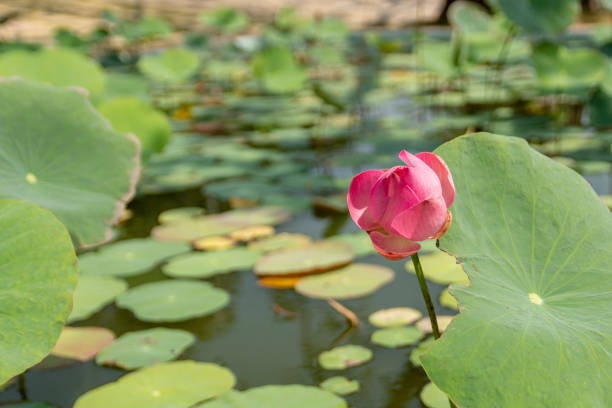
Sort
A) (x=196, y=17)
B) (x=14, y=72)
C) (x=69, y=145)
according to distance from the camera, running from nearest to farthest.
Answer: (x=69, y=145) → (x=14, y=72) → (x=196, y=17)

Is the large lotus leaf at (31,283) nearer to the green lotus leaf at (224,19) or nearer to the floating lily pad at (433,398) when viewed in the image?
the floating lily pad at (433,398)

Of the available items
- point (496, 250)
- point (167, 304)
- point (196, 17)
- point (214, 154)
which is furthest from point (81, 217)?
point (196, 17)

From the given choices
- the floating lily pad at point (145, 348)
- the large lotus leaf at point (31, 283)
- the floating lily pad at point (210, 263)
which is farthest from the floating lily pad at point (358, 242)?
the large lotus leaf at point (31, 283)

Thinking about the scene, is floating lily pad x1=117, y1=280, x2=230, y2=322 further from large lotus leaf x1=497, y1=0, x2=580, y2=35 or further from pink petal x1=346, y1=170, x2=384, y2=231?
large lotus leaf x1=497, y1=0, x2=580, y2=35

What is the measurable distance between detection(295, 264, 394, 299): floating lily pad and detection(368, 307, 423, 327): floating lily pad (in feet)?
0.24

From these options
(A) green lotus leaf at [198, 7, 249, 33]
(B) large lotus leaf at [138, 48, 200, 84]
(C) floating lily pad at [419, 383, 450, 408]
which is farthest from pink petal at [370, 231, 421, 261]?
(A) green lotus leaf at [198, 7, 249, 33]

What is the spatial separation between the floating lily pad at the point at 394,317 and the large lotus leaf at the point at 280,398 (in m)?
0.23

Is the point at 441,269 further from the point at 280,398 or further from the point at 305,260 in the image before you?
the point at 280,398

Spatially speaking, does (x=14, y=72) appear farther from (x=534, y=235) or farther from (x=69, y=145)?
(x=534, y=235)

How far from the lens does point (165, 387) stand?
799mm

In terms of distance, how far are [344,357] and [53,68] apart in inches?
34.9

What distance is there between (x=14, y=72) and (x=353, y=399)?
3.15 ft

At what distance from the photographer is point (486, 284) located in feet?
1.90

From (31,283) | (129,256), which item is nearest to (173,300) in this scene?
(129,256)
